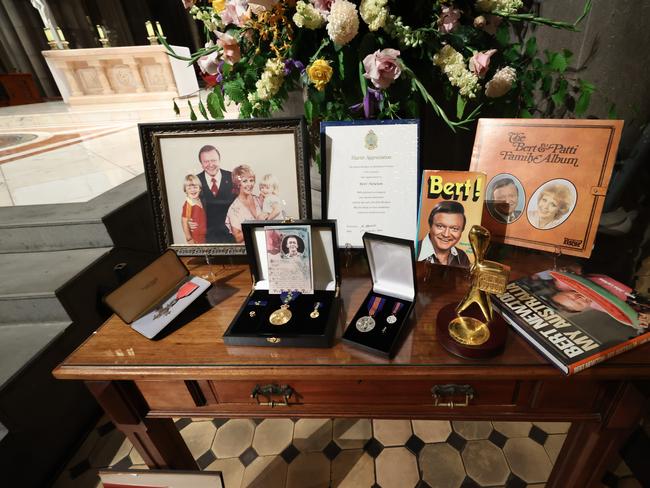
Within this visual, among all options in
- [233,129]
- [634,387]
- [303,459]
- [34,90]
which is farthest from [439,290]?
[34,90]

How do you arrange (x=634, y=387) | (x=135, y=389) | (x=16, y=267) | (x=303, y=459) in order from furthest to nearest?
1. (x=16, y=267)
2. (x=303, y=459)
3. (x=135, y=389)
4. (x=634, y=387)

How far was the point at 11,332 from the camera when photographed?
1.64 metres

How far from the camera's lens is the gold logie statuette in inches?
27.7

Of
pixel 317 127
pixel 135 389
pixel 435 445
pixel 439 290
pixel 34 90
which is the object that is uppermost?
pixel 34 90

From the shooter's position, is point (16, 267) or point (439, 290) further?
point (16, 267)

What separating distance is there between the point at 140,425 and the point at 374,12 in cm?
136

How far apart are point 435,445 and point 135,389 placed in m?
1.37

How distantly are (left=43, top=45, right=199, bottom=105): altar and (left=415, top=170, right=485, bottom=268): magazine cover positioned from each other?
6816mm

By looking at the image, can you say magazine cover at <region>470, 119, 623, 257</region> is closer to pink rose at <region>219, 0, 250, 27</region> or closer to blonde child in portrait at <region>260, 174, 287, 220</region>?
blonde child in portrait at <region>260, 174, 287, 220</region>

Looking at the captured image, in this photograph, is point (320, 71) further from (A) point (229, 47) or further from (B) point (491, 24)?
(B) point (491, 24)

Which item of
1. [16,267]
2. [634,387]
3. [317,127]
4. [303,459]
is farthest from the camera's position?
[16,267]

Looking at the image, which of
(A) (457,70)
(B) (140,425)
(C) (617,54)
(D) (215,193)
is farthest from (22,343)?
(C) (617,54)

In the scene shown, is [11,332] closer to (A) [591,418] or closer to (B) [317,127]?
(B) [317,127]

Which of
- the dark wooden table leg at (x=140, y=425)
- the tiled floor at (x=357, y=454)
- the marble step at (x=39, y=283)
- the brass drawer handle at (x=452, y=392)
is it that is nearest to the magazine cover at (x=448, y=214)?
the brass drawer handle at (x=452, y=392)
